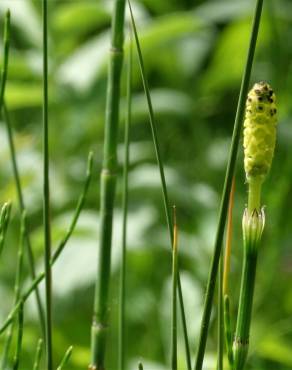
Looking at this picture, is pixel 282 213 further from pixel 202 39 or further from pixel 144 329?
pixel 202 39

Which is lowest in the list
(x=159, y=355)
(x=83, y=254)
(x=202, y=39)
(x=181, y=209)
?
(x=159, y=355)

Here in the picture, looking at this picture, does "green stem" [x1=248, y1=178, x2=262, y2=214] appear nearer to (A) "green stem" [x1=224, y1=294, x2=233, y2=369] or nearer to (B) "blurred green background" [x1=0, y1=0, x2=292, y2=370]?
(A) "green stem" [x1=224, y1=294, x2=233, y2=369]

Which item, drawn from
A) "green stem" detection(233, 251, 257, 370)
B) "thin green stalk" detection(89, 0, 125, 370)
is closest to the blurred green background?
"thin green stalk" detection(89, 0, 125, 370)

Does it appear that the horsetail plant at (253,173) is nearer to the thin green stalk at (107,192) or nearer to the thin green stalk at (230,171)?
the thin green stalk at (230,171)

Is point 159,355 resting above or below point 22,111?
below

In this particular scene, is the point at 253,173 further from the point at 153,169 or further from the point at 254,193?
the point at 153,169

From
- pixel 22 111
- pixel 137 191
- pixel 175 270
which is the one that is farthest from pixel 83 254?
pixel 175 270

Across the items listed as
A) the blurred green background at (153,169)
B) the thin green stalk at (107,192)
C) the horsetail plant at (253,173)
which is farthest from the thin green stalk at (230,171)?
the blurred green background at (153,169)
